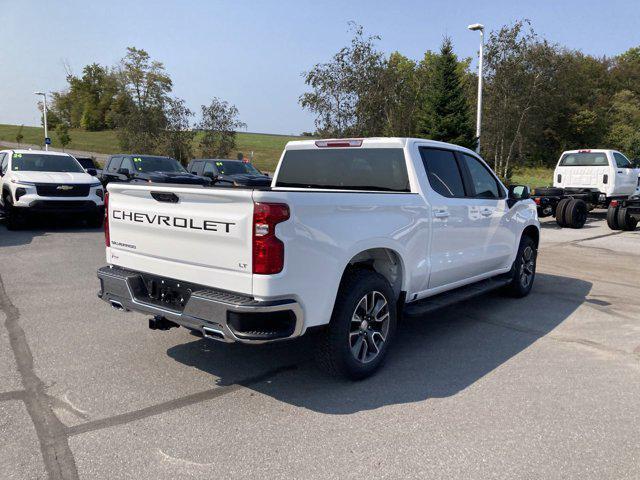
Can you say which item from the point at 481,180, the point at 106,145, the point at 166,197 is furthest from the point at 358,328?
the point at 106,145

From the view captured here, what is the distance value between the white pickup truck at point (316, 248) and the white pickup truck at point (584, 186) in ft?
35.5

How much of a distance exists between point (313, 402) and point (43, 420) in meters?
1.77

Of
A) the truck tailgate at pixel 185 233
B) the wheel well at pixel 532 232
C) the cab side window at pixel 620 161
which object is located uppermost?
the cab side window at pixel 620 161

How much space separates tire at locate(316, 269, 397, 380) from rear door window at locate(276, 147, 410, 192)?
3.83 ft

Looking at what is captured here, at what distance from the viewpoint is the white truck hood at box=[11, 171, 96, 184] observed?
1198 cm

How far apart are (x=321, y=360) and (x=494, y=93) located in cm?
2852

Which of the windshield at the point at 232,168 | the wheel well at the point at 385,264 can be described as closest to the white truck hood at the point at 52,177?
the windshield at the point at 232,168

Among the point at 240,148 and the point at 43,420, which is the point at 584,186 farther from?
the point at 240,148

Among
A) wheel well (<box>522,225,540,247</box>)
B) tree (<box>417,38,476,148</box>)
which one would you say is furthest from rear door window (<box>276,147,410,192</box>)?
tree (<box>417,38,476,148</box>)

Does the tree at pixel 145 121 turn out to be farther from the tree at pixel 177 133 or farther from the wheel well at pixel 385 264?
the wheel well at pixel 385 264

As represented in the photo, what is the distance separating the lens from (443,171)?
5.33 metres

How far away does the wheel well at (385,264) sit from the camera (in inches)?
172

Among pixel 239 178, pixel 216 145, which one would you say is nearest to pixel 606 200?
pixel 239 178

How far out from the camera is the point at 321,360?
3965 millimetres
